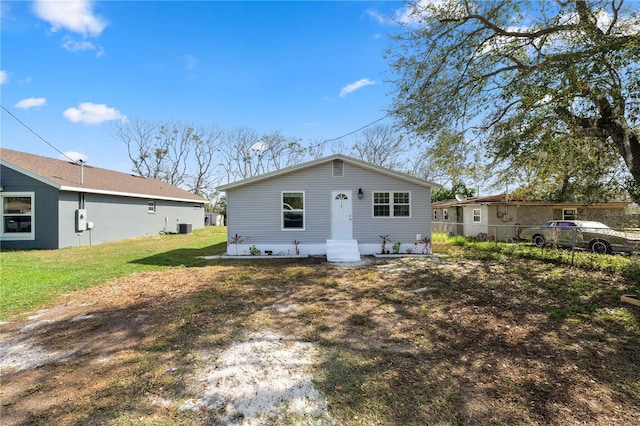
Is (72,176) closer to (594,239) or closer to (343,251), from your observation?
(343,251)

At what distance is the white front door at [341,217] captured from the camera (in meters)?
10.7

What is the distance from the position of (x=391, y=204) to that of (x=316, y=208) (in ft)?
9.00

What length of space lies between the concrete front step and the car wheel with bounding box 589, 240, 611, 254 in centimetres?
895

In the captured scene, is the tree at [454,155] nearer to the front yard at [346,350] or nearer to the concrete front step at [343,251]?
the concrete front step at [343,251]

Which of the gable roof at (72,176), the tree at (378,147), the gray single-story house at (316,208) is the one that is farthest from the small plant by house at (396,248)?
the tree at (378,147)

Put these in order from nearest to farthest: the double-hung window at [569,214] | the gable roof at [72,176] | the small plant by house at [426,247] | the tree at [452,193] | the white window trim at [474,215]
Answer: the small plant by house at [426,247]
the gable roof at [72,176]
the double-hung window at [569,214]
the white window trim at [474,215]
the tree at [452,193]

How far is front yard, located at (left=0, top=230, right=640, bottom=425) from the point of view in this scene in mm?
2375

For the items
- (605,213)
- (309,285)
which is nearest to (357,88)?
(309,285)

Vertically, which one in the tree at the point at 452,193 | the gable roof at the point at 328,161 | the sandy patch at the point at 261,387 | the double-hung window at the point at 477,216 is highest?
the tree at the point at 452,193

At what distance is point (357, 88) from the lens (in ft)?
44.8

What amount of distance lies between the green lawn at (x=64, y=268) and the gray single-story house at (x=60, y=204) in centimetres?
99

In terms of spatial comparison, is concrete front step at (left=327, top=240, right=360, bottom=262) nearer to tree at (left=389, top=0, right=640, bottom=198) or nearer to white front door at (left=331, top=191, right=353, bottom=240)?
white front door at (left=331, top=191, right=353, bottom=240)

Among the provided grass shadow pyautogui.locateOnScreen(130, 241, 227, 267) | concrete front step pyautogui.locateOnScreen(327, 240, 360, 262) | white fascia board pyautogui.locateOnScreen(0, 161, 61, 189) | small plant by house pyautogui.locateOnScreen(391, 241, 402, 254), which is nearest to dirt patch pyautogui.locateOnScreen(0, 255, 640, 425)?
grass shadow pyautogui.locateOnScreen(130, 241, 227, 267)

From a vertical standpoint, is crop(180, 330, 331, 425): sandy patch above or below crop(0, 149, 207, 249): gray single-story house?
below
